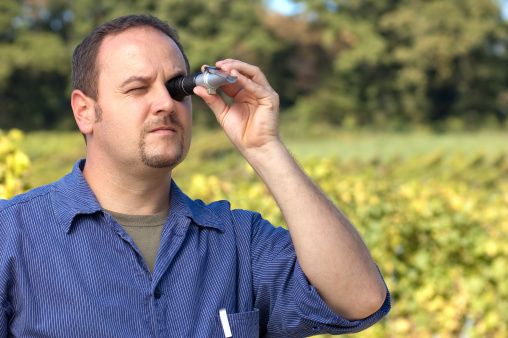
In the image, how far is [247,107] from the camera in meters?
1.83

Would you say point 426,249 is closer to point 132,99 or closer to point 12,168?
point 12,168

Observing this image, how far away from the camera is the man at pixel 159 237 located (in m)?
1.57

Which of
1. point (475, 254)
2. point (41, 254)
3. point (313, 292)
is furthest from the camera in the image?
point (475, 254)

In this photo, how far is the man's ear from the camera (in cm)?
183

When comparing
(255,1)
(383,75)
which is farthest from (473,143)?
(255,1)

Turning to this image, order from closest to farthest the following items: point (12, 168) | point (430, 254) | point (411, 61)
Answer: point (12, 168) → point (430, 254) → point (411, 61)

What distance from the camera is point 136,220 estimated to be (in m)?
1.77

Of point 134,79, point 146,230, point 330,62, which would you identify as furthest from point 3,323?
point 330,62

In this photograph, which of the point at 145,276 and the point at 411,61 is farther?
the point at 411,61

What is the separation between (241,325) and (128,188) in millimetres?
443

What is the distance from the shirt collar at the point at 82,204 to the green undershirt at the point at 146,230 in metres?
0.05

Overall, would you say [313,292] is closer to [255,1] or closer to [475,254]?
[475,254]

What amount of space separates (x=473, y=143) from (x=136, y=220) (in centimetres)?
2163

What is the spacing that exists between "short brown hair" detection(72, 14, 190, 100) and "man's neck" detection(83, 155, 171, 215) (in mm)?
206
